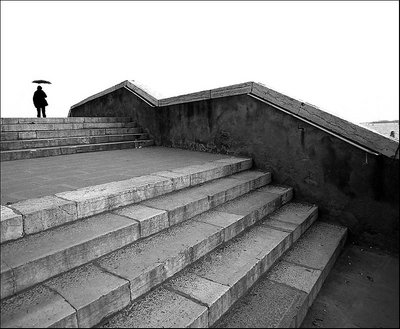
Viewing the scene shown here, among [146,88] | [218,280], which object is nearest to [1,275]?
[218,280]

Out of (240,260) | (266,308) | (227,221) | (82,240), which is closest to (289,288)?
(266,308)

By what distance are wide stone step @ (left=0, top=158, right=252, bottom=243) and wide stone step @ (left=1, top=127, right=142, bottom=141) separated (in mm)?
4032

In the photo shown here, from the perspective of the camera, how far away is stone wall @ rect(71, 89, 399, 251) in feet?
12.0

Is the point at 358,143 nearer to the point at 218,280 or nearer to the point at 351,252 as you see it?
the point at 351,252

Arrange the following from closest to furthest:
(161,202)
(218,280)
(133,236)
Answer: (218,280) → (133,236) → (161,202)

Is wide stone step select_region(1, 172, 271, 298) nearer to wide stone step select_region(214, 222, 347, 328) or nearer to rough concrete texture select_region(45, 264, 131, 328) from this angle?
rough concrete texture select_region(45, 264, 131, 328)

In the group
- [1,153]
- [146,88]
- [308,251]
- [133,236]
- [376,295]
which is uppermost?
[146,88]

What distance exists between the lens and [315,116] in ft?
13.8

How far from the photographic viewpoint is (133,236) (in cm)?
255

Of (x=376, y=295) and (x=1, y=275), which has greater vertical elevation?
(x=1, y=275)

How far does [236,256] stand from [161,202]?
1.04 metres

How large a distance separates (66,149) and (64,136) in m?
0.75

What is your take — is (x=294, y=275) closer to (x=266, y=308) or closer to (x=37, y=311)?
(x=266, y=308)

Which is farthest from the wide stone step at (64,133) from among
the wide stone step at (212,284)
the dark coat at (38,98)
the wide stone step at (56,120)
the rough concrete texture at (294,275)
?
the dark coat at (38,98)
